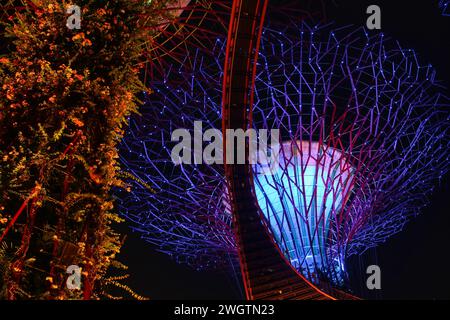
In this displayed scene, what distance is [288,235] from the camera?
20984 mm

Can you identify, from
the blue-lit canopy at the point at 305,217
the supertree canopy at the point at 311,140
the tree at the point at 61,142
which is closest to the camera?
the tree at the point at 61,142

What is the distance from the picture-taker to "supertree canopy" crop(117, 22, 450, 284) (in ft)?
59.5

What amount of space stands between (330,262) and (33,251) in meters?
15.9

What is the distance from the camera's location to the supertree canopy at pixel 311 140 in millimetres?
18125

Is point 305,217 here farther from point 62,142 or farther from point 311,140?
point 62,142

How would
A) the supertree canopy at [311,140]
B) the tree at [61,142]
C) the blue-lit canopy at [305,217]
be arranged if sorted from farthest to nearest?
the blue-lit canopy at [305,217] < the supertree canopy at [311,140] < the tree at [61,142]

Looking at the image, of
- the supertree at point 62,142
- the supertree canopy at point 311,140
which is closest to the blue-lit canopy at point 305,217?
the supertree canopy at point 311,140

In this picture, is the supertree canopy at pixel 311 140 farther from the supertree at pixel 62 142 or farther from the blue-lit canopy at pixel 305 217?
the supertree at pixel 62 142

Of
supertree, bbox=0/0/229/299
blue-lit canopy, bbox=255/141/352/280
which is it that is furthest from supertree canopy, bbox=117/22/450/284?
supertree, bbox=0/0/229/299

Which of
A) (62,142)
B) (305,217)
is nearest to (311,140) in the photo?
(305,217)

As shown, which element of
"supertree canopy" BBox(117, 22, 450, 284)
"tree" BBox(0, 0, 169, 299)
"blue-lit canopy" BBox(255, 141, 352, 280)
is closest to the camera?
"tree" BBox(0, 0, 169, 299)

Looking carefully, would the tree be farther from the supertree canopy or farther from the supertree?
the supertree canopy
